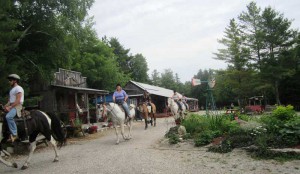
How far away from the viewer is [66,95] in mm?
26797

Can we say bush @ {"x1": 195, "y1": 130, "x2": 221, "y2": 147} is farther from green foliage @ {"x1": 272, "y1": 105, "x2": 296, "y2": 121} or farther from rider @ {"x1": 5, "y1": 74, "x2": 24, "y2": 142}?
rider @ {"x1": 5, "y1": 74, "x2": 24, "y2": 142}

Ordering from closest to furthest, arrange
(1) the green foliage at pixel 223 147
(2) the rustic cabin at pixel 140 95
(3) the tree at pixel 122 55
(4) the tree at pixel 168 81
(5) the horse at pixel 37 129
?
(5) the horse at pixel 37 129, (1) the green foliage at pixel 223 147, (2) the rustic cabin at pixel 140 95, (3) the tree at pixel 122 55, (4) the tree at pixel 168 81

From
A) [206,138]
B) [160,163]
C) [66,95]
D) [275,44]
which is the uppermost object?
[275,44]

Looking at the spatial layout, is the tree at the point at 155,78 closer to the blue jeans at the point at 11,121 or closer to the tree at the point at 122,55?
the tree at the point at 122,55

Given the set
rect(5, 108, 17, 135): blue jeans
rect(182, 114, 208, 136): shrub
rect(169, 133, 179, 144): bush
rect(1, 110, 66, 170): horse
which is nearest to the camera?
rect(5, 108, 17, 135): blue jeans

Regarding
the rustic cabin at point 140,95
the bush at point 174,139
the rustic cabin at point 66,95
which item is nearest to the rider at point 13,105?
the bush at point 174,139

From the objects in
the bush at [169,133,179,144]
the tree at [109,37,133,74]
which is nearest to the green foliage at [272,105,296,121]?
the bush at [169,133,179,144]

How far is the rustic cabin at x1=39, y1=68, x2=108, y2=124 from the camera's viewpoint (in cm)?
2197

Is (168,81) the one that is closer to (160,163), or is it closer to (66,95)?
(66,95)

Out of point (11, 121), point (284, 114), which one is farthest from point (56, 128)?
point (284, 114)

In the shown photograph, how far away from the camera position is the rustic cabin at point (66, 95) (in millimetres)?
21967

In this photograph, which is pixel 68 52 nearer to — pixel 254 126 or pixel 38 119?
pixel 38 119

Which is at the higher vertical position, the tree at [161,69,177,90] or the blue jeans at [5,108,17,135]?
the tree at [161,69,177,90]

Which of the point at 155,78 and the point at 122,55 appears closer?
the point at 122,55
